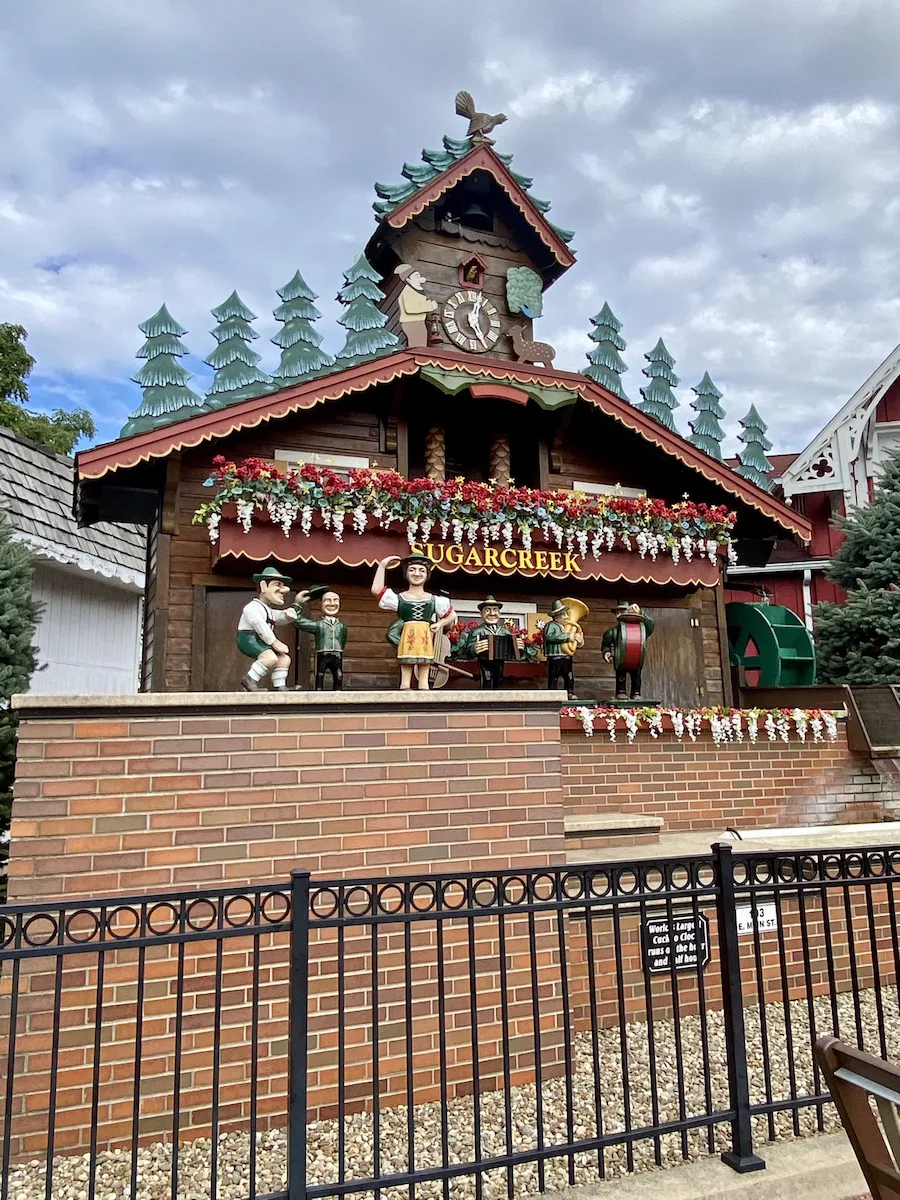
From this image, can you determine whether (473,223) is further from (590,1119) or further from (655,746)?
(590,1119)

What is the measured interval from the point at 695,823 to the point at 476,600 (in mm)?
3741

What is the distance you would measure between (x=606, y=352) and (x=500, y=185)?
283cm

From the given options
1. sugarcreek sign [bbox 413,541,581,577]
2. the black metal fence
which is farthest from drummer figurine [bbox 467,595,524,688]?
the black metal fence

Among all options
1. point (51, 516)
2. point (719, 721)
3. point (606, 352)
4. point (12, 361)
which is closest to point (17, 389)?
point (12, 361)

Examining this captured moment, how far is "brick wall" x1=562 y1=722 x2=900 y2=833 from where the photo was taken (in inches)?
294

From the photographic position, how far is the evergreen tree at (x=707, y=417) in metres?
13.3

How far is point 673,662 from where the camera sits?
10781 mm

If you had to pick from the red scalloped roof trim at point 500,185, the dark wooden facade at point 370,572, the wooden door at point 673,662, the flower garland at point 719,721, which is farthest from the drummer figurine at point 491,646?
the red scalloped roof trim at point 500,185

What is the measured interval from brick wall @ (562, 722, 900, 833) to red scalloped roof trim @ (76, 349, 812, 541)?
145 inches

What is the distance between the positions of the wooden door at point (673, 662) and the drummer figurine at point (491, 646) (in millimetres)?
3231

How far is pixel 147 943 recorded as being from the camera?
291 centimetres

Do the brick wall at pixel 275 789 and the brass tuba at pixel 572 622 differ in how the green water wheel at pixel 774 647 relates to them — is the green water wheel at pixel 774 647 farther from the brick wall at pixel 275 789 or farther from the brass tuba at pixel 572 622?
the brick wall at pixel 275 789

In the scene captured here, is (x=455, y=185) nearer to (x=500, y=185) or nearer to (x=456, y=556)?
(x=500, y=185)

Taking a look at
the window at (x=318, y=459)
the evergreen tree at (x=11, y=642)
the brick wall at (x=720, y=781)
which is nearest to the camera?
the evergreen tree at (x=11, y=642)
